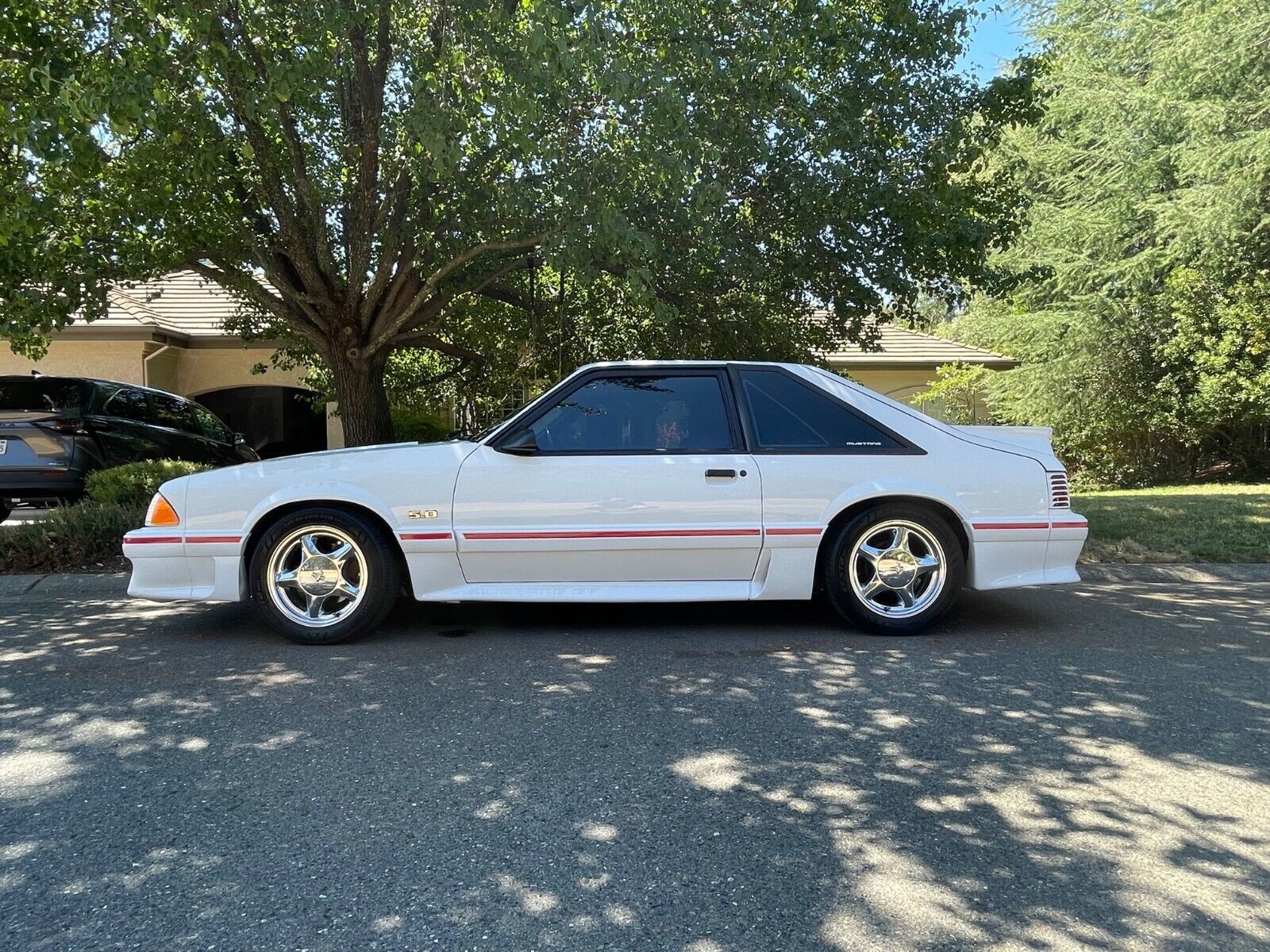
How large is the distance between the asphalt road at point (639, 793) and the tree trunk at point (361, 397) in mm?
5070

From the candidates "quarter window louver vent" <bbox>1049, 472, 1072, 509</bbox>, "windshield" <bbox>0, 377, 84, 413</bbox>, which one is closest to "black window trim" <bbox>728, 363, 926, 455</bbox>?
"quarter window louver vent" <bbox>1049, 472, 1072, 509</bbox>

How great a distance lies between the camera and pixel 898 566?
5.90 metres

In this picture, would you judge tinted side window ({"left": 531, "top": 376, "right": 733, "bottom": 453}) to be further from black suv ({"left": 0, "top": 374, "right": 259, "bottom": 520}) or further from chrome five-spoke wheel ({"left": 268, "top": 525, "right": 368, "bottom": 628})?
black suv ({"left": 0, "top": 374, "right": 259, "bottom": 520})

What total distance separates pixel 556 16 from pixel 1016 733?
4.60m

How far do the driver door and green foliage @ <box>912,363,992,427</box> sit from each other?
16.1 meters

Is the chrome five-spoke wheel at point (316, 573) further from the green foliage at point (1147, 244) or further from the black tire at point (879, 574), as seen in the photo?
the green foliage at point (1147, 244)

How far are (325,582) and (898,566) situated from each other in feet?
10.9

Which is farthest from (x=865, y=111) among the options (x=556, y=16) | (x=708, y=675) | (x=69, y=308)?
(x=69, y=308)

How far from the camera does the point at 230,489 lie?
5730 millimetres

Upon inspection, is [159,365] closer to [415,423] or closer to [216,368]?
[216,368]

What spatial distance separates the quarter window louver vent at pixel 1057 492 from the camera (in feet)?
19.3

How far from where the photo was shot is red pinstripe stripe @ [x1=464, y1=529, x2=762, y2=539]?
573 cm

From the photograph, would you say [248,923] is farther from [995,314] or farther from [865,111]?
[995,314]

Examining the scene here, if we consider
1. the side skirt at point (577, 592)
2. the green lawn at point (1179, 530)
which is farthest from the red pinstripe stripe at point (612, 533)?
the green lawn at point (1179, 530)
